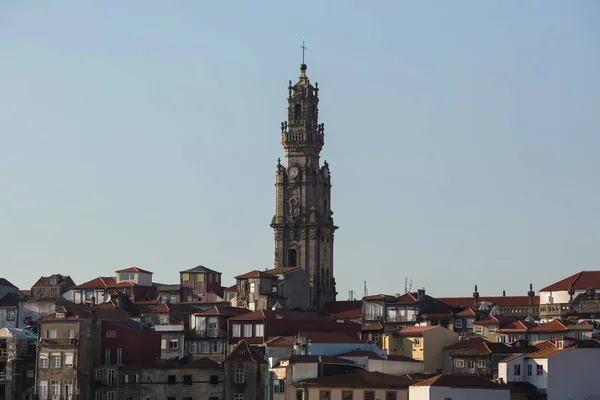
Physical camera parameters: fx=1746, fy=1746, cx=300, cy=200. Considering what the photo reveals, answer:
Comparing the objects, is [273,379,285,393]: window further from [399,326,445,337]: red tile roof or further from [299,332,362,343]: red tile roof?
[399,326,445,337]: red tile roof

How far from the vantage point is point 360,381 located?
397 ft

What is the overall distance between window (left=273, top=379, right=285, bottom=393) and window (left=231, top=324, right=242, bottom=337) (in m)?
19.3

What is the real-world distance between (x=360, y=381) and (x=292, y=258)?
227ft

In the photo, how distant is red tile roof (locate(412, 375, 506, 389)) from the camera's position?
118188 millimetres

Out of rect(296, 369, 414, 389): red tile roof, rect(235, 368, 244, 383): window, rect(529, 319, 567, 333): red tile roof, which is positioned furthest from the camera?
rect(529, 319, 567, 333): red tile roof

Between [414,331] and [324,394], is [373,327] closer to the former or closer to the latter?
[414,331]

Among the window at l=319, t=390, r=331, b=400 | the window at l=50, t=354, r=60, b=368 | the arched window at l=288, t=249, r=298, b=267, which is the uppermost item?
the arched window at l=288, t=249, r=298, b=267

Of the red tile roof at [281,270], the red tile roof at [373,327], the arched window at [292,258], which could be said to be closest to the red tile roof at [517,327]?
the red tile roof at [373,327]

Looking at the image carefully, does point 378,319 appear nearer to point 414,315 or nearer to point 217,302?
point 414,315

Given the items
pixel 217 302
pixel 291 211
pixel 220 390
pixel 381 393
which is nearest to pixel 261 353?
pixel 220 390

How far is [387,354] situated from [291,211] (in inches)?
1964

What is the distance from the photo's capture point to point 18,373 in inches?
5458

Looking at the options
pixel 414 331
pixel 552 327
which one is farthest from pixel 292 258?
pixel 552 327

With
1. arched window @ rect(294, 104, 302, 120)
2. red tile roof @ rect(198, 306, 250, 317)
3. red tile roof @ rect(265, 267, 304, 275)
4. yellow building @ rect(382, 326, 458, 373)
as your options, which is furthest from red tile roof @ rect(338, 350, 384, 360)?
arched window @ rect(294, 104, 302, 120)
